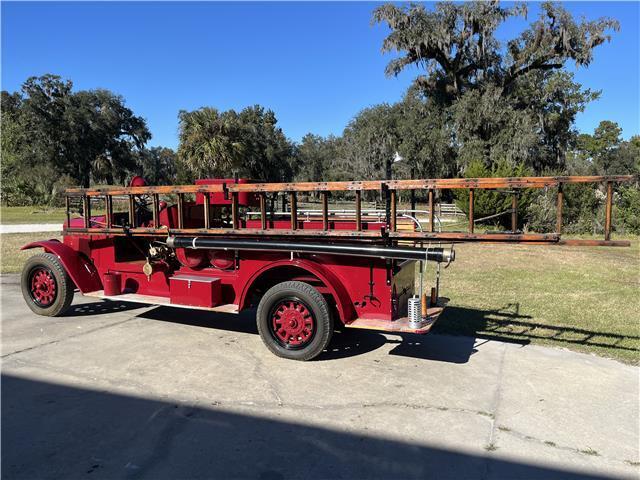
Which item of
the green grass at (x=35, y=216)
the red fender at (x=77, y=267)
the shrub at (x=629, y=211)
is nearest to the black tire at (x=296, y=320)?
the red fender at (x=77, y=267)

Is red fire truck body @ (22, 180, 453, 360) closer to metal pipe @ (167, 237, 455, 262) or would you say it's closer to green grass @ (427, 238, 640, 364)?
metal pipe @ (167, 237, 455, 262)

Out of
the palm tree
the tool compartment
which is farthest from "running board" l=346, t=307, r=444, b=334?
the palm tree

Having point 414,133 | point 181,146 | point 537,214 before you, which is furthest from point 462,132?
point 181,146

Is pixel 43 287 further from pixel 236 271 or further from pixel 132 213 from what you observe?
pixel 236 271

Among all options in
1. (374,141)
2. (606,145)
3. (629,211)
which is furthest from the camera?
(606,145)

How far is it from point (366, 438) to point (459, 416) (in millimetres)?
843

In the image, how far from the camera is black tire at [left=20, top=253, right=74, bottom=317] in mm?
6293

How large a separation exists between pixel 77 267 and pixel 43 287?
73cm

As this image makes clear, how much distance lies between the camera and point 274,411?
12.4 feet

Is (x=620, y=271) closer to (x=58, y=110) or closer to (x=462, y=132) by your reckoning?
(x=462, y=132)

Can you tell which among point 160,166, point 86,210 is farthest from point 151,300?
point 160,166

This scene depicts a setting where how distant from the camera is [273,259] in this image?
5141 millimetres

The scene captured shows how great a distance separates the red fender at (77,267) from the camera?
6191 millimetres

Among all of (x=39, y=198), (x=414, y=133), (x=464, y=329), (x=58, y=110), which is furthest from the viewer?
(x=58, y=110)
